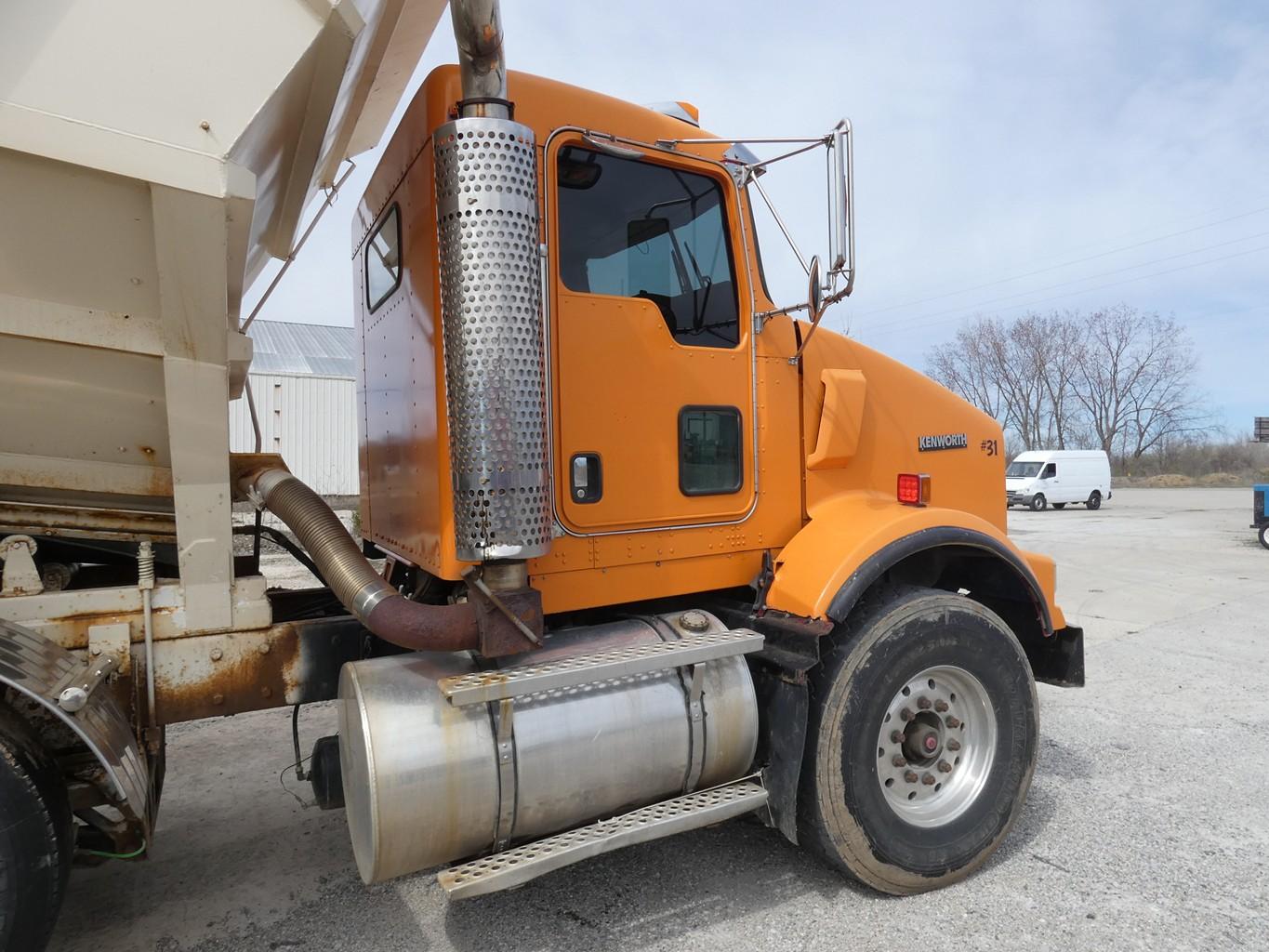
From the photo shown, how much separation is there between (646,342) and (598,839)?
183 centimetres

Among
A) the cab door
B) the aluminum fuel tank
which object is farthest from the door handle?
the aluminum fuel tank

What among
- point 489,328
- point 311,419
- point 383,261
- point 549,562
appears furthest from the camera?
point 311,419

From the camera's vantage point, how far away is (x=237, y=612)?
2.72m

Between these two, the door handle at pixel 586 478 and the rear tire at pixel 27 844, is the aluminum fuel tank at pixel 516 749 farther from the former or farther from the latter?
the rear tire at pixel 27 844

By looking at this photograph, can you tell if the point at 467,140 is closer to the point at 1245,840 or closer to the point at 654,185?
the point at 654,185

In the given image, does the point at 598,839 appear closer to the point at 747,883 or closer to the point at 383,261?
the point at 747,883

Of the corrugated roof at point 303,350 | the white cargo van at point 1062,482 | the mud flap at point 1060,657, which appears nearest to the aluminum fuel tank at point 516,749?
the mud flap at point 1060,657

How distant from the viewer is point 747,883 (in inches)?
131

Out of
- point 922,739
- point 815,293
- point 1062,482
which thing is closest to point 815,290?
point 815,293

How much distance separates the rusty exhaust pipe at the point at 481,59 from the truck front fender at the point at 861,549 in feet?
6.72

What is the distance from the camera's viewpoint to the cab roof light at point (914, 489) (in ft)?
11.9

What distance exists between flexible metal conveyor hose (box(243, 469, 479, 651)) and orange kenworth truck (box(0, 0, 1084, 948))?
1 centimetres

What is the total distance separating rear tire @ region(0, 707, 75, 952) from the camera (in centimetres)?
220

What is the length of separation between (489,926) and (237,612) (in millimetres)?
1536
